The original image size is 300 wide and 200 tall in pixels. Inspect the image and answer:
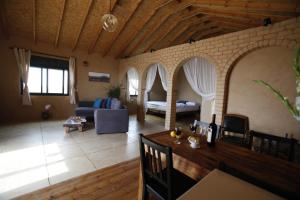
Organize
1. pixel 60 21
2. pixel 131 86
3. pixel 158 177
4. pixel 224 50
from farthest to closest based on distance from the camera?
pixel 131 86 < pixel 60 21 < pixel 224 50 < pixel 158 177

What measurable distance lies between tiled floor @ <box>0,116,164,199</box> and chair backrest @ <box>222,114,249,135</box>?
77.5 inches

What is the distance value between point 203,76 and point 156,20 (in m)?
2.08

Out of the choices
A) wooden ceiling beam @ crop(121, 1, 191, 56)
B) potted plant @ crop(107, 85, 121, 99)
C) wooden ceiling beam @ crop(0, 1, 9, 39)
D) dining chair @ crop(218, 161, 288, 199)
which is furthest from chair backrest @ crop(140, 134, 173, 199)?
potted plant @ crop(107, 85, 121, 99)

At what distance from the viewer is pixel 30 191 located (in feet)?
6.08

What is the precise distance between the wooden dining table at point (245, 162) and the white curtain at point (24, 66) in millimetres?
5621

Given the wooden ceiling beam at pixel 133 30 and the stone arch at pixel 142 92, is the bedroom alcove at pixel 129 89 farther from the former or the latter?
the wooden ceiling beam at pixel 133 30

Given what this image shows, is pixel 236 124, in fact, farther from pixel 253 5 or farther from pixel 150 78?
pixel 150 78

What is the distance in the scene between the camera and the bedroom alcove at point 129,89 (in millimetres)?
6984

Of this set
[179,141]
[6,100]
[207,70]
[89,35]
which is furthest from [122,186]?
[6,100]

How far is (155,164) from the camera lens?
129cm

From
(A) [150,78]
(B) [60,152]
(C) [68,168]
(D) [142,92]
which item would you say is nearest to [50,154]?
Result: (B) [60,152]

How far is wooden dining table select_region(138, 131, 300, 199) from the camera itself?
1054mm

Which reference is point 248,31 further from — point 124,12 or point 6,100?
point 6,100

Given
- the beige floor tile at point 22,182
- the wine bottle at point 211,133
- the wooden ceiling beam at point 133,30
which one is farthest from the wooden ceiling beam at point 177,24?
the beige floor tile at point 22,182
